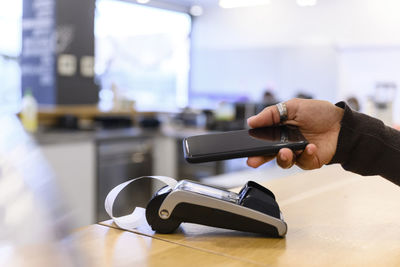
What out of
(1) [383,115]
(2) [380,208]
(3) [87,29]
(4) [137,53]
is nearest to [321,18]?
(4) [137,53]

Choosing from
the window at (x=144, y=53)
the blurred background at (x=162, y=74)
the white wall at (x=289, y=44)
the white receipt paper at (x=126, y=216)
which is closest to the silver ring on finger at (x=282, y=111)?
the white receipt paper at (x=126, y=216)

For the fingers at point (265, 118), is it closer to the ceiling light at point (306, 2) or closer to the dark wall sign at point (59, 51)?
the dark wall sign at point (59, 51)

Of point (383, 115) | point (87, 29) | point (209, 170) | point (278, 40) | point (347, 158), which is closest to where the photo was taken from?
point (347, 158)

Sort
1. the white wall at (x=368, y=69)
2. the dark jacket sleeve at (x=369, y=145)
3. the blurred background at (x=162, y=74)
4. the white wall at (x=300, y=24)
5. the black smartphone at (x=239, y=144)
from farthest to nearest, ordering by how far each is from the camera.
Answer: the white wall at (x=300, y=24) < the white wall at (x=368, y=69) < the blurred background at (x=162, y=74) < the dark jacket sleeve at (x=369, y=145) < the black smartphone at (x=239, y=144)

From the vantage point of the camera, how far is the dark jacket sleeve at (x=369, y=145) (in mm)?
948

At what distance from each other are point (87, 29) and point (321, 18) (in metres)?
4.07

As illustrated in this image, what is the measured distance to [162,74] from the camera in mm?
8594

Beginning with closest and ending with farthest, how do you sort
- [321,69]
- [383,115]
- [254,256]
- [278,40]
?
[254,256]
[383,115]
[321,69]
[278,40]

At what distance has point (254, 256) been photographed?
724mm

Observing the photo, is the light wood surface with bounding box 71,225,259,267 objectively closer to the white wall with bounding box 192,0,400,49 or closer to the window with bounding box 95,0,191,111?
the window with bounding box 95,0,191,111

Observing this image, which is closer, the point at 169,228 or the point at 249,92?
the point at 169,228

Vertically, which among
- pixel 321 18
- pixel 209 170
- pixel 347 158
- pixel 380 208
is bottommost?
pixel 209 170

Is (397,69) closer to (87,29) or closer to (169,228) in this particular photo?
(87,29)

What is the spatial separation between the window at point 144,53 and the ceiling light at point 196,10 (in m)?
0.12
